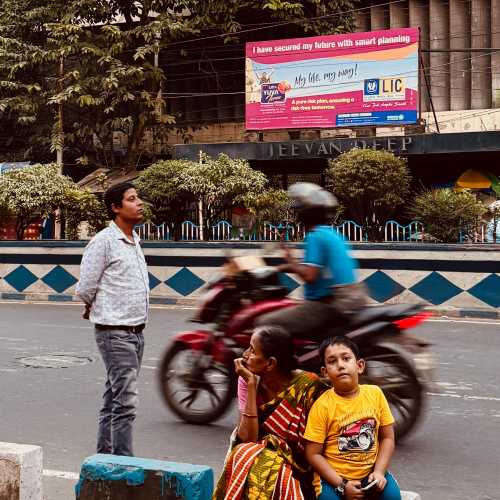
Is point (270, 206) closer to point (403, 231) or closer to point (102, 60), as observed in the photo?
point (403, 231)

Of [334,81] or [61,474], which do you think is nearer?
[61,474]

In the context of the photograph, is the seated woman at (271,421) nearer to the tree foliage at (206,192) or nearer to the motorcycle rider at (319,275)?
the motorcycle rider at (319,275)

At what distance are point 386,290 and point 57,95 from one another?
16996 mm

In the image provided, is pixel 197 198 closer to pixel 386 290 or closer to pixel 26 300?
pixel 26 300

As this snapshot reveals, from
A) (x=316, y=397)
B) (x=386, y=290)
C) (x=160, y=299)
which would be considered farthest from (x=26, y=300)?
(x=316, y=397)

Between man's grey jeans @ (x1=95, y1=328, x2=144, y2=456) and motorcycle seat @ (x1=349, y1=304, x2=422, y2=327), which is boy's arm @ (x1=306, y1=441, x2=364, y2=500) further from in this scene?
motorcycle seat @ (x1=349, y1=304, x2=422, y2=327)

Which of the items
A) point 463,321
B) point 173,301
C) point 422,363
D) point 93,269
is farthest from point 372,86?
point 93,269

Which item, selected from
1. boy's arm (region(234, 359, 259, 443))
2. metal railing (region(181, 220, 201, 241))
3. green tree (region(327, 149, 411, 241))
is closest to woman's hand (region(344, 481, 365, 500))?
boy's arm (region(234, 359, 259, 443))

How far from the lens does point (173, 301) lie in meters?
15.7

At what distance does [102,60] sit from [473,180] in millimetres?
11589

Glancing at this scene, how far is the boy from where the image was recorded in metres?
3.83

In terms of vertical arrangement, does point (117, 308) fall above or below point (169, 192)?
below

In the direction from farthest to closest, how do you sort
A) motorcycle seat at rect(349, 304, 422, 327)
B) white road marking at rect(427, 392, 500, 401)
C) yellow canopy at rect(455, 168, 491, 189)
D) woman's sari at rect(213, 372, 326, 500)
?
yellow canopy at rect(455, 168, 491, 189), white road marking at rect(427, 392, 500, 401), motorcycle seat at rect(349, 304, 422, 327), woman's sari at rect(213, 372, 326, 500)

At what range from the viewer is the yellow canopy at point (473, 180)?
82.7 ft
